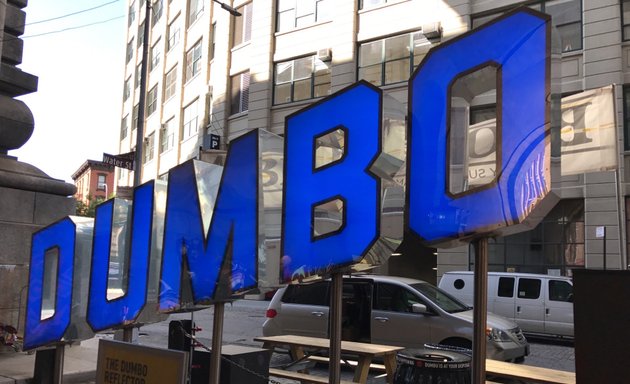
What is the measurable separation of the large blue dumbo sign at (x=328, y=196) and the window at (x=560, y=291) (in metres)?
11.5

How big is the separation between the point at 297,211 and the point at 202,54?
Answer: 30555 millimetres

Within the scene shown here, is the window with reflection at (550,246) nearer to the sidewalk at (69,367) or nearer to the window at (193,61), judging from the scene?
the sidewalk at (69,367)

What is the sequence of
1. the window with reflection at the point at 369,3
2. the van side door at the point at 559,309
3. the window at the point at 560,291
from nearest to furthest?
the van side door at the point at 559,309 < the window at the point at 560,291 < the window with reflection at the point at 369,3

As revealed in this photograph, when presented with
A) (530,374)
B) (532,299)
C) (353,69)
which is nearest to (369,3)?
(353,69)

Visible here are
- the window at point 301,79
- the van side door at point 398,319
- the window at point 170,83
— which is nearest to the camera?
the van side door at point 398,319

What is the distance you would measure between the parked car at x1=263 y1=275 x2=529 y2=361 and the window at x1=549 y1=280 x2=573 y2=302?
498cm

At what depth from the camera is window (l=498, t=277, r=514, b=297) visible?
15.1 meters

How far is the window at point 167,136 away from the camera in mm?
37125

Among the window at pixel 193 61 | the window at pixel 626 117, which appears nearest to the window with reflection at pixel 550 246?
the window at pixel 626 117

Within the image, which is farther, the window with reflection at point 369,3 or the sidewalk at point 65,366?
the window with reflection at point 369,3

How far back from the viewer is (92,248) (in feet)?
21.9

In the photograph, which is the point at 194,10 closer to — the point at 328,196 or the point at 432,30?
the point at 432,30

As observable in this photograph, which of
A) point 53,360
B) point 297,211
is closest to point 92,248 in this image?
point 53,360

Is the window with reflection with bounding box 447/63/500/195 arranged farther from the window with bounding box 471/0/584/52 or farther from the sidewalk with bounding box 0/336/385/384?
the window with bounding box 471/0/584/52
